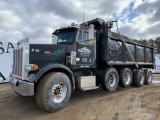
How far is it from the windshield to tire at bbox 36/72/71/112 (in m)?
1.70

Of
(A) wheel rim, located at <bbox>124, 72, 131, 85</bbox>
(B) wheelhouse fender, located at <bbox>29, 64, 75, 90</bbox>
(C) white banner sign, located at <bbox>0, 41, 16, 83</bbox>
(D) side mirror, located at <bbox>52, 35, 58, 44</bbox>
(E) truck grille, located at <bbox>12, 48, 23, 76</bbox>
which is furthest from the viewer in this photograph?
(C) white banner sign, located at <bbox>0, 41, 16, 83</bbox>

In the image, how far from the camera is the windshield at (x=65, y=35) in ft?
24.0

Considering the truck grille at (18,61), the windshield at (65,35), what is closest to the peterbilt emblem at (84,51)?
the windshield at (65,35)

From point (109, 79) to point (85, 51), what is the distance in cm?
197

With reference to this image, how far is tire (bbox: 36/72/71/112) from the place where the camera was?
5617mm

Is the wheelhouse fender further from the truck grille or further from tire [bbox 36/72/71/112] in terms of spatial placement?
the truck grille

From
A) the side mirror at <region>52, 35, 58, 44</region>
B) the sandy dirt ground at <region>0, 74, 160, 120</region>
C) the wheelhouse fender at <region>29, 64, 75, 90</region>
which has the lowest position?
the sandy dirt ground at <region>0, 74, 160, 120</region>

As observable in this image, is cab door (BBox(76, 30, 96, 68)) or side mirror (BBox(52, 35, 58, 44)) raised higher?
side mirror (BBox(52, 35, 58, 44))

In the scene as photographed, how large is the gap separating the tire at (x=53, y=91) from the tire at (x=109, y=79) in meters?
2.39

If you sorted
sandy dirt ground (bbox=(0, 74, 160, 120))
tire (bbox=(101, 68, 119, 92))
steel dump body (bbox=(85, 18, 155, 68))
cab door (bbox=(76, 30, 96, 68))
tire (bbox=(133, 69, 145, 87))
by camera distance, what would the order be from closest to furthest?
1. sandy dirt ground (bbox=(0, 74, 160, 120))
2. cab door (bbox=(76, 30, 96, 68))
3. tire (bbox=(101, 68, 119, 92))
4. steel dump body (bbox=(85, 18, 155, 68))
5. tire (bbox=(133, 69, 145, 87))

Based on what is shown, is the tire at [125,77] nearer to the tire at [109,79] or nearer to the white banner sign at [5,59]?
the tire at [109,79]

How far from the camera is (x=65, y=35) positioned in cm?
758

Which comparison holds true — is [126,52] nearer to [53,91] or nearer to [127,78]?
[127,78]

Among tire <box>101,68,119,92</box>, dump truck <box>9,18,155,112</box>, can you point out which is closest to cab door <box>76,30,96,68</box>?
dump truck <box>9,18,155,112</box>
